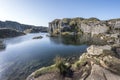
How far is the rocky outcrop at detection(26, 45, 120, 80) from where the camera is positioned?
100ft

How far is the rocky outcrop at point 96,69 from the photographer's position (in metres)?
30.6

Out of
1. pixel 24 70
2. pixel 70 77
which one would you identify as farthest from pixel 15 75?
pixel 70 77

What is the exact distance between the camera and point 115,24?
14550 centimetres

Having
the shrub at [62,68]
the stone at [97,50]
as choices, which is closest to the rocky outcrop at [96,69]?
the stone at [97,50]

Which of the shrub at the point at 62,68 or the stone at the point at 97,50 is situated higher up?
the stone at the point at 97,50

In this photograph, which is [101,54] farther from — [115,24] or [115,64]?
[115,24]

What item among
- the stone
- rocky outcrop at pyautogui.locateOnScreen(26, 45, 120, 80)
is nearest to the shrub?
rocky outcrop at pyautogui.locateOnScreen(26, 45, 120, 80)

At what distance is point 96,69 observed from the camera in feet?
107

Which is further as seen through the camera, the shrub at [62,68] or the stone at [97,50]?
the stone at [97,50]

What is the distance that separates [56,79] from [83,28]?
165 meters

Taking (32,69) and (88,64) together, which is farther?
(32,69)

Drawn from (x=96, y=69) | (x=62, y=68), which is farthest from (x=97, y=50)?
(x=62, y=68)

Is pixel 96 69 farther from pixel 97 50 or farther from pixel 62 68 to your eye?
pixel 97 50

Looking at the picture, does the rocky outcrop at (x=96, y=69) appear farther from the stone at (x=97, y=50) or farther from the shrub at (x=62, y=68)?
the shrub at (x=62, y=68)
